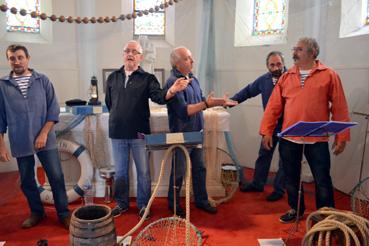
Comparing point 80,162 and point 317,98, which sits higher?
point 317,98

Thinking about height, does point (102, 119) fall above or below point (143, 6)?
below

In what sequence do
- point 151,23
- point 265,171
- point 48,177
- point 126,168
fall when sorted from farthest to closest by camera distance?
point 151,23 < point 265,171 < point 126,168 < point 48,177

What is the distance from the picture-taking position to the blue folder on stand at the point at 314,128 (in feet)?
6.37

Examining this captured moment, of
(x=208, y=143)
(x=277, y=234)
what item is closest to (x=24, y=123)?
(x=208, y=143)

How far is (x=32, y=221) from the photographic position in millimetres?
2686

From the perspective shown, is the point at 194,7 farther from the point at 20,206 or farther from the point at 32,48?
the point at 20,206

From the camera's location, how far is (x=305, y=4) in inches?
150

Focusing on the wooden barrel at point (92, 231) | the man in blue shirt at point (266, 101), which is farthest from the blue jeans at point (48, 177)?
the man in blue shirt at point (266, 101)

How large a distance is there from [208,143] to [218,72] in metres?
1.52

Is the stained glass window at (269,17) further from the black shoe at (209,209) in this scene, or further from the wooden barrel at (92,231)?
the wooden barrel at (92,231)

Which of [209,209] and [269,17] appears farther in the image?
[269,17]

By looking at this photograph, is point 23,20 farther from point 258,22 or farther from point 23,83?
point 258,22

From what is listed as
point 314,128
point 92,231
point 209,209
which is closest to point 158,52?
point 209,209

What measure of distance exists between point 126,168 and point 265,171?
1423 mm
